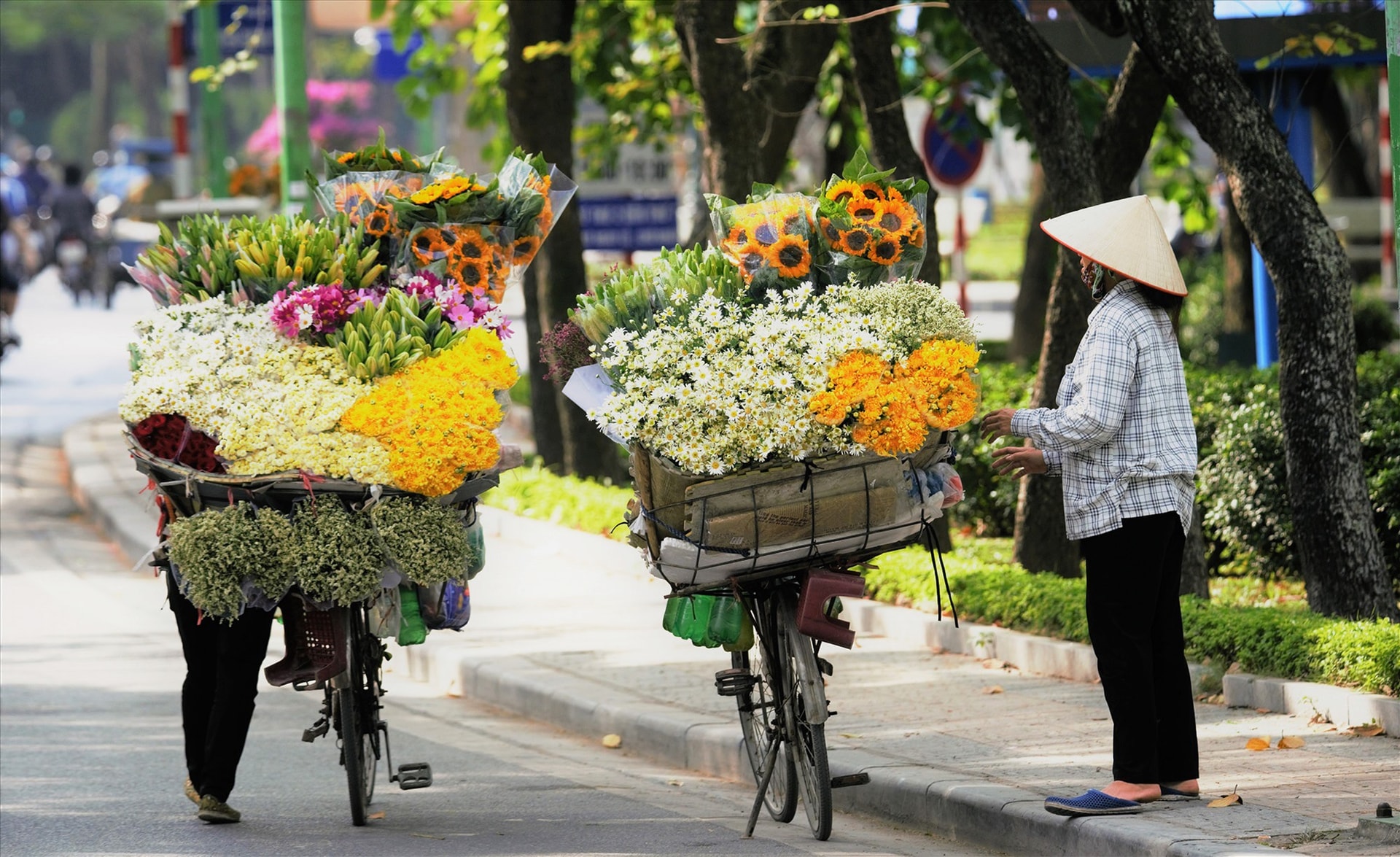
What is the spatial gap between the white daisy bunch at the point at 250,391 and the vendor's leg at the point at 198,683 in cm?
68

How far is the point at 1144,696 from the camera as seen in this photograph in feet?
19.0

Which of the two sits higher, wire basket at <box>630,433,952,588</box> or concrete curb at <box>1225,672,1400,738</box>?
wire basket at <box>630,433,952,588</box>

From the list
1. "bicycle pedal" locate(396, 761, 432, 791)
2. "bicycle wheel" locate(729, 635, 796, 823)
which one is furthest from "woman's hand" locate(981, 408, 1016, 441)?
"bicycle pedal" locate(396, 761, 432, 791)

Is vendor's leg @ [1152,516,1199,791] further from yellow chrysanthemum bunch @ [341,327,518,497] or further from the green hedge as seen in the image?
yellow chrysanthemum bunch @ [341,327,518,497]

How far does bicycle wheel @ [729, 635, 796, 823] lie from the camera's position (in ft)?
20.5

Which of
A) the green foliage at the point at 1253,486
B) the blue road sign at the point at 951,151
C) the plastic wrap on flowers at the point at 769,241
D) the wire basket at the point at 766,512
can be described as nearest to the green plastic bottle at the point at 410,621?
the wire basket at the point at 766,512

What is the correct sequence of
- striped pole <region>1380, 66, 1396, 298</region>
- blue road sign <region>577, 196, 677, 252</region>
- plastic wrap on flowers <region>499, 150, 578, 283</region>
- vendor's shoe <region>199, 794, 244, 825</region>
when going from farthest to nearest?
striped pole <region>1380, 66, 1396, 298</region>, blue road sign <region>577, 196, 677, 252</region>, plastic wrap on flowers <region>499, 150, 578, 283</region>, vendor's shoe <region>199, 794, 244, 825</region>

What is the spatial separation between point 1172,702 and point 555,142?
789 centimetres

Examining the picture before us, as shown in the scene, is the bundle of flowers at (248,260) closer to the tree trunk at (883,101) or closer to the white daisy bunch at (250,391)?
the white daisy bunch at (250,391)

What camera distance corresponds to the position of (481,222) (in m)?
6.77

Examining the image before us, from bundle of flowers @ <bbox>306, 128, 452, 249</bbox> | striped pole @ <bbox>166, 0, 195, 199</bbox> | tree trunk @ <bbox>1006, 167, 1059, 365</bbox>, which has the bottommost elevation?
tree trunk @ <bbox>1006, 167, 1059, 365</bbox>

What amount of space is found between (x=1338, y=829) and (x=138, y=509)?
→ 31.1 ft

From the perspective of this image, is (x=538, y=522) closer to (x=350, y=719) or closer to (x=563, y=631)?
(x=563, y=631)

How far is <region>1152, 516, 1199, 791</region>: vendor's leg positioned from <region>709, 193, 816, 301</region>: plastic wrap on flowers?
1507 mm
